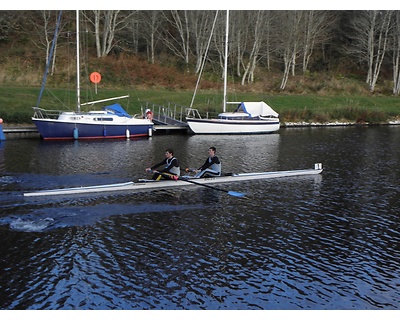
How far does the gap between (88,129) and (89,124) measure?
44 centimetres

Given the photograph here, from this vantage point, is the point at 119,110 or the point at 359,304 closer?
the point at 359,304

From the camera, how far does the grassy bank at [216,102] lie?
4972cm

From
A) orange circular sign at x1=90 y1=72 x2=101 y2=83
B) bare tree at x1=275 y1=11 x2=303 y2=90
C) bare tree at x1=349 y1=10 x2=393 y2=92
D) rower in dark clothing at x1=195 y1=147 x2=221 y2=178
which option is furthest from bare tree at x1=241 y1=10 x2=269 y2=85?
rower in dark clothing at x1=195 y1=147 x2=221 y2=178

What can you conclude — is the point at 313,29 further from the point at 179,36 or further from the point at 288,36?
the point at 179,36

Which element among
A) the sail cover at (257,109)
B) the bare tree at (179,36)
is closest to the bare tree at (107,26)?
the bare tree at (179,36)

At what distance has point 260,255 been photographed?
16.3 metres

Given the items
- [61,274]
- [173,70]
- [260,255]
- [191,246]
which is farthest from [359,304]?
[173,70]

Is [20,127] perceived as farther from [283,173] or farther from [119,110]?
[283,173]

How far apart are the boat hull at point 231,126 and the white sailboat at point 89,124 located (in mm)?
4407

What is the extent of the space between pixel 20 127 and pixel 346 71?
53.5 metres

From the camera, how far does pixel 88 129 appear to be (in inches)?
1683

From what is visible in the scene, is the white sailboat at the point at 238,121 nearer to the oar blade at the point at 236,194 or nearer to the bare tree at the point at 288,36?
the bare tree at the point at 288,36

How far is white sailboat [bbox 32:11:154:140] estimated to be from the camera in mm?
41656

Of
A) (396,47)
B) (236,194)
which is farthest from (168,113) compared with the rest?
(396,47)
